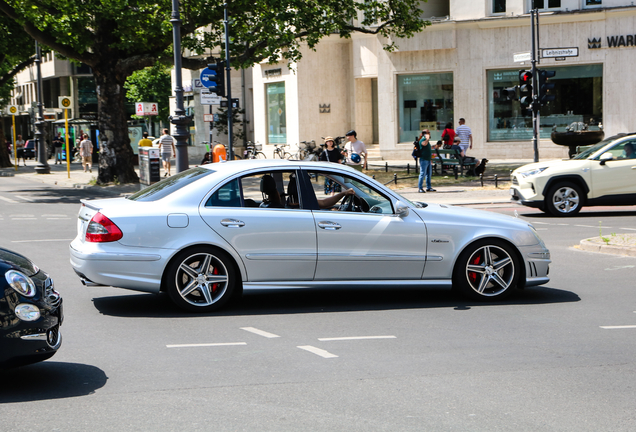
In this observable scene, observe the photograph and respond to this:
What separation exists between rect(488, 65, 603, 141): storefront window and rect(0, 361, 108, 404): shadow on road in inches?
1138

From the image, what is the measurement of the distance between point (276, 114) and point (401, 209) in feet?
107

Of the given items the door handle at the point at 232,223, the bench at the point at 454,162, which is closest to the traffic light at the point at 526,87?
the bench at the point at 454,162

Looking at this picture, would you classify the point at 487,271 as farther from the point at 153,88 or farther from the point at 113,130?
the point at 153,88

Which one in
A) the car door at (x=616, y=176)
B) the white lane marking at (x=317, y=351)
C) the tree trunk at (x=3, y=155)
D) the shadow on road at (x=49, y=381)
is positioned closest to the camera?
the shadow on road at (x=49, y=381)

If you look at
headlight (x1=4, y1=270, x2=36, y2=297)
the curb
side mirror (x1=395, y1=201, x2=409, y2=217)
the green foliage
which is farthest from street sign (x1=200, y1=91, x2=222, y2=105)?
the green foliage

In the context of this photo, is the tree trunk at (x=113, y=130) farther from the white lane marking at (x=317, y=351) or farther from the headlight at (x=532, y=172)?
the white lane marking at (x=317, y=351)

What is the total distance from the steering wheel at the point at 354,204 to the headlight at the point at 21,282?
3.81 m

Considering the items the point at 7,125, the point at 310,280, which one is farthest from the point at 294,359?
the point at 7,125

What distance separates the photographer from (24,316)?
5.18 m

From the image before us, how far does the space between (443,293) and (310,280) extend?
1.74m

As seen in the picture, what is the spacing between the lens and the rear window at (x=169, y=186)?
820cm

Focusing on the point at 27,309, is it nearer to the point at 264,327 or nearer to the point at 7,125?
the point at 264,327

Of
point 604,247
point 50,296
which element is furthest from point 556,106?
point 50,296

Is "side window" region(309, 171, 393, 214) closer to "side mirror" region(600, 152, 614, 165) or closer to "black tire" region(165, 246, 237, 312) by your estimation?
"black tire" region(165, 246, 237, 312)
